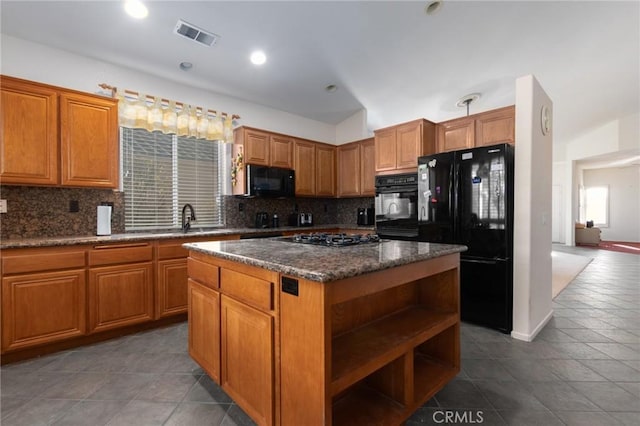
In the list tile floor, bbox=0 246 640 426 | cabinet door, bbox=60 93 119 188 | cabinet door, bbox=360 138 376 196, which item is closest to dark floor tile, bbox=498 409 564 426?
tile floor, bbox=0 246 640 426

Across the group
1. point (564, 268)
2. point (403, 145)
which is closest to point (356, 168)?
point (403, 145)

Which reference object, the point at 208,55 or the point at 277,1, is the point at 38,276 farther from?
the point at 277,1

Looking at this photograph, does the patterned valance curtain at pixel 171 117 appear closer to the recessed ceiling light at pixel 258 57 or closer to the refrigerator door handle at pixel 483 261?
the recessed ceiling light at pixel 258 57

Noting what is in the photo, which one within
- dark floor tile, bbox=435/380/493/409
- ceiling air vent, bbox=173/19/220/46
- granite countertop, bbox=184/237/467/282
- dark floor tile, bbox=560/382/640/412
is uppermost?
ceiling air vent, bbox=173/19/220/46

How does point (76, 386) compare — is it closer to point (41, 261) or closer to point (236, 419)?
point (41, 261)

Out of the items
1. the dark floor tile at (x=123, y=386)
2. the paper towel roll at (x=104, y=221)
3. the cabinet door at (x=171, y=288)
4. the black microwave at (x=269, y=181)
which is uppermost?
→ the black microwave at (x=269, y=181)

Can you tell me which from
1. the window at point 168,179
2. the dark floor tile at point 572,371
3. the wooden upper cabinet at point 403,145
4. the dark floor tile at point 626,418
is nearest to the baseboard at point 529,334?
the dark floor tile at point 572,371

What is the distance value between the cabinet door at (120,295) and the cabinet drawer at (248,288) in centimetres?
162

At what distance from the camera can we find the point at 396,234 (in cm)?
367

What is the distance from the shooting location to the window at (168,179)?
3.32 m

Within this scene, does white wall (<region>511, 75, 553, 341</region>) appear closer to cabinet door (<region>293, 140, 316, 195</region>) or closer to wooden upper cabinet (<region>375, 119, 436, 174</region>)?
wooden upper cabinet (<region>375, 119, 436, 174</region>)

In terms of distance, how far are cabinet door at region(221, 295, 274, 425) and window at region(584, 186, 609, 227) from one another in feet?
45.0

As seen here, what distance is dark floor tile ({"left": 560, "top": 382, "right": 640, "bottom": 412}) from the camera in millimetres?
1686

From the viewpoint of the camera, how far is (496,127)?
3.07m
